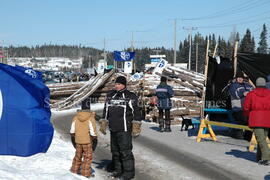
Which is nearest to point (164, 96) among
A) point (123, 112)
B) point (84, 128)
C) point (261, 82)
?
point (261, 82)

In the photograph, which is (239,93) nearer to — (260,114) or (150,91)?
(260,114)

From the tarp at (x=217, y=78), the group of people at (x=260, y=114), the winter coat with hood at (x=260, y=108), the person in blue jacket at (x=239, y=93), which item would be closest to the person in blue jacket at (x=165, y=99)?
the tarp at (x=217, y=78)

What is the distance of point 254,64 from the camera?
13.3 metres

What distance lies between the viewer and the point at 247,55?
13430 mm

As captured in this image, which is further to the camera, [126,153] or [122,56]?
[122,56]

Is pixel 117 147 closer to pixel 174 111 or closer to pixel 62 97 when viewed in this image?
pixel 174 111

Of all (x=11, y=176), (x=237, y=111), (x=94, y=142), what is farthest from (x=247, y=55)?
(x=11, y=176)

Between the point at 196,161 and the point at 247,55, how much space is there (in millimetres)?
5665

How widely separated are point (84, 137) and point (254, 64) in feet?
26.5

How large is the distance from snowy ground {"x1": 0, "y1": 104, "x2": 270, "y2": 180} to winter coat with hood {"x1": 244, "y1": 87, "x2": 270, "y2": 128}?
3.25ft

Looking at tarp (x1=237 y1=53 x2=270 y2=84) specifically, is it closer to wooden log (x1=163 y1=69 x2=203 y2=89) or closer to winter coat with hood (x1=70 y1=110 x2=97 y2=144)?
winter coat with hood (x1=70 y1=110 x2=97 y2=144)

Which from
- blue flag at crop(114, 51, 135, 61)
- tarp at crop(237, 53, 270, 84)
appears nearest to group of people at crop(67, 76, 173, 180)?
tarp at crop(237, 53, 270, 84)

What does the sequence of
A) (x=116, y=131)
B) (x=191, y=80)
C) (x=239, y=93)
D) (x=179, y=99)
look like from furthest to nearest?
(x=191, y=80) < (x=179, y=99) < (x=239, y=93) < (x=116, y=131)

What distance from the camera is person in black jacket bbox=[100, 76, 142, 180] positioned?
7.43m
